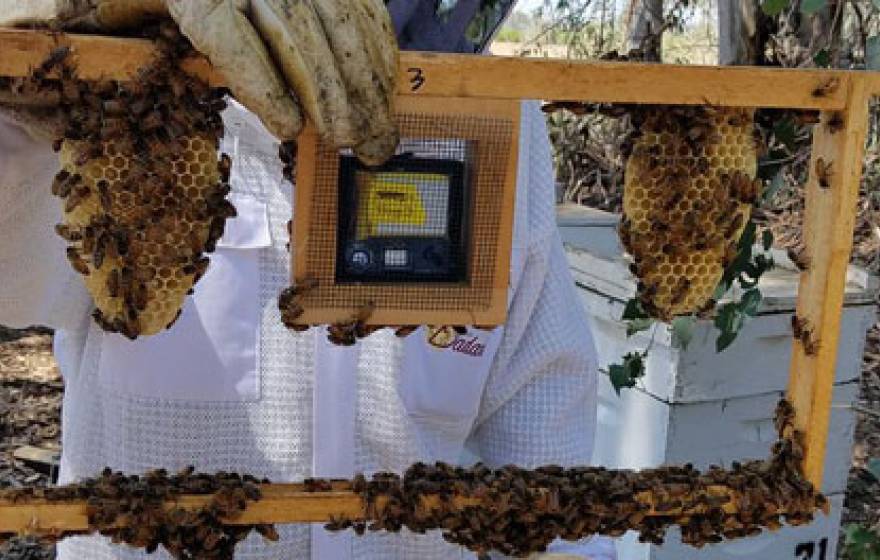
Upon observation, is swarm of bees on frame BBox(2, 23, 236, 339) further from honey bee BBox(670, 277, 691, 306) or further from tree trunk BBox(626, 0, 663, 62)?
tree trunk BBox(626, 0, 663, 62)

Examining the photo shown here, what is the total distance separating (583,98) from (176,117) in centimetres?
Result: 43

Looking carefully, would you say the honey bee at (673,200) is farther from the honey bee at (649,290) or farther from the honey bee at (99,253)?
the honey bee at (99,253)

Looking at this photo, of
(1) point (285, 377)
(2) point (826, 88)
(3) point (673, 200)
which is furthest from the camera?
(1) point (285, 377)

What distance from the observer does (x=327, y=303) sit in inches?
49.6

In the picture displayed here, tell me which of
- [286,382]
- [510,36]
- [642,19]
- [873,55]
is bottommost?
[286,382]

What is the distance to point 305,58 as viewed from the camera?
1.10 m

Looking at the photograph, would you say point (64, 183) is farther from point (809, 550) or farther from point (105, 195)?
point (809, 550)

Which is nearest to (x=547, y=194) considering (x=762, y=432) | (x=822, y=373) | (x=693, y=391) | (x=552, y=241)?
(x=552, y=241)

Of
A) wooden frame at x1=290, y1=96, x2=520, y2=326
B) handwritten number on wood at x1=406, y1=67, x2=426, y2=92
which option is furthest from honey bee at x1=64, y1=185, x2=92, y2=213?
handwritten number on wood at x1=406, y1=67, x2=426, y2=92

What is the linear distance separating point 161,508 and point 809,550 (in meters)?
2.08

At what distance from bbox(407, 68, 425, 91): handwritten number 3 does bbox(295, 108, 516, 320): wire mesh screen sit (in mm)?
42

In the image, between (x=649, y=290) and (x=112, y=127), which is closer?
(x=112, y=127)

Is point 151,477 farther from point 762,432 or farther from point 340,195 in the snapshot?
point 762,432

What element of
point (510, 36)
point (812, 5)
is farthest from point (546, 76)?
point (510, 36)
